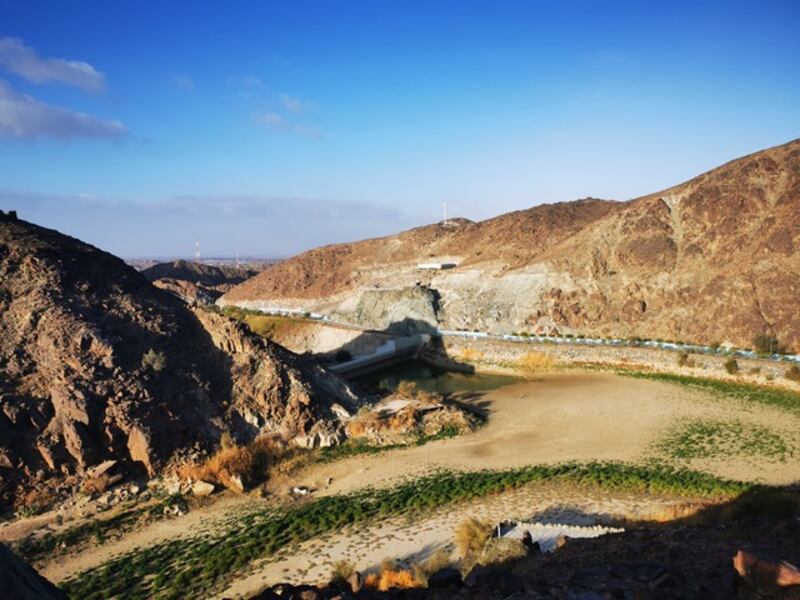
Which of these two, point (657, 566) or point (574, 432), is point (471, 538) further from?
point (574, 432)

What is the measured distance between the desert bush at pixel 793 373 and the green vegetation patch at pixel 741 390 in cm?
71

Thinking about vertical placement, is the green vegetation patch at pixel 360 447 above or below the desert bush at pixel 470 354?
below

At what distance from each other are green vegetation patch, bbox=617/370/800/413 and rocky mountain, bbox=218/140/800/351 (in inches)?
201

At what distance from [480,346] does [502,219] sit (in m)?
32.9

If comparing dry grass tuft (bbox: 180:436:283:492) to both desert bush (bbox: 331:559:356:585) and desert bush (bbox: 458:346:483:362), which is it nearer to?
desert bush (bbox: 331:559:356:585)

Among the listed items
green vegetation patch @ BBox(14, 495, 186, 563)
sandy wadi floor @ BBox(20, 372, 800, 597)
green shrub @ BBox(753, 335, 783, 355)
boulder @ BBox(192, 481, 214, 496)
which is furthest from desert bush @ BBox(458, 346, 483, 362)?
green vegetation patch @ BBox(14, 495, 186, 563)

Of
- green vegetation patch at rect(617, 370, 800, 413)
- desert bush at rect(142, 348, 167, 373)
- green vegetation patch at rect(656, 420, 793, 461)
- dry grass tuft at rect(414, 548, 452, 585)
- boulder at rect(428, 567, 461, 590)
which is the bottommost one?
green vegetation patch at rect(656, 420, 793, 461)

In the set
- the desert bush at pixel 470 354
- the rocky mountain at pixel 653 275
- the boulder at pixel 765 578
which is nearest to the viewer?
the boulder at pixel 765 578

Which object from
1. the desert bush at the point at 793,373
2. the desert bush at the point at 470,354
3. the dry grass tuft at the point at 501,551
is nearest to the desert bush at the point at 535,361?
the desert bush at the point at 470,354

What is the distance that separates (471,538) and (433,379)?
2211 cm

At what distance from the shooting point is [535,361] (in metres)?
35.3

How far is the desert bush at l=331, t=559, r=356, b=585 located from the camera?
11982 mm

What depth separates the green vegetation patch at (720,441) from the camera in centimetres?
1942

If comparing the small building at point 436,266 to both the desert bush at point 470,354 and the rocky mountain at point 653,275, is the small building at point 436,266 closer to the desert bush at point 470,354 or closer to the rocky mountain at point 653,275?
the rocky mountain at point 653,275
